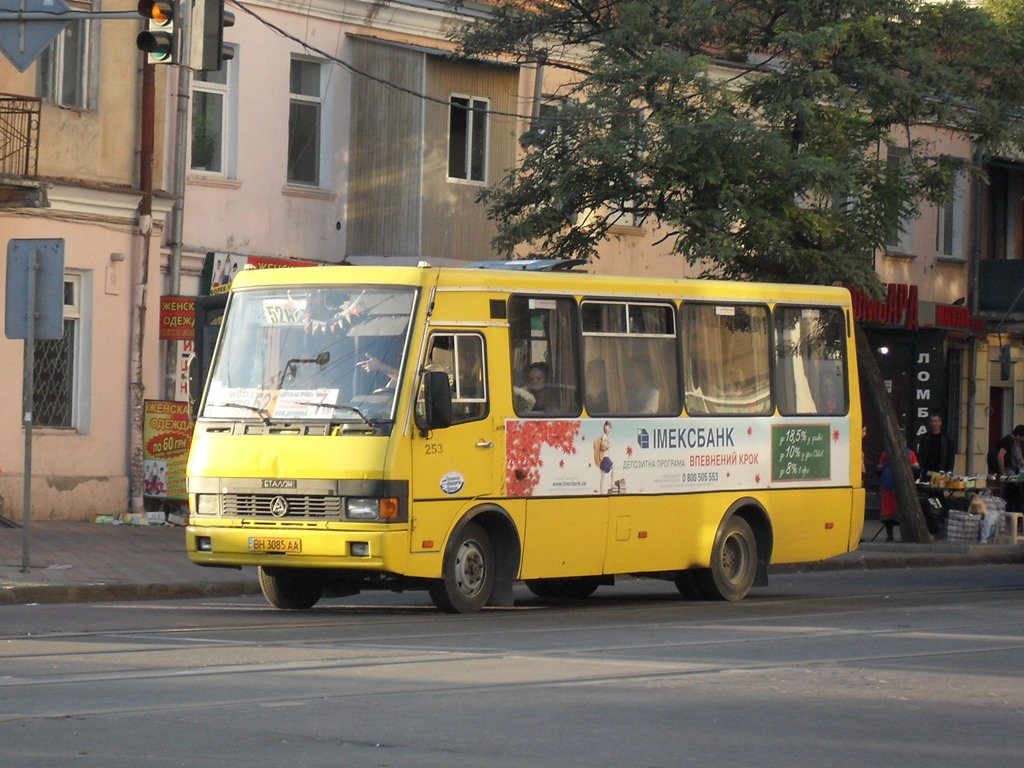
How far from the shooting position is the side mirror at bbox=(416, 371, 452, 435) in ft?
49.5

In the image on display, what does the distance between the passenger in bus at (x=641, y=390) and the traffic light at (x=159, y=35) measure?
4.65 metres

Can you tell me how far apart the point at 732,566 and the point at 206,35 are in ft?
21.3

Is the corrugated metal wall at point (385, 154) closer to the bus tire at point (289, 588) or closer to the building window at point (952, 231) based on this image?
the bus tire at point (289, 588)

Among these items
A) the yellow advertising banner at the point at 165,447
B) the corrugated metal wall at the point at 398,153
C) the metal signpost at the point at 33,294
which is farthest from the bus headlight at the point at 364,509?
the corrugated metal wall at the point at 398,153

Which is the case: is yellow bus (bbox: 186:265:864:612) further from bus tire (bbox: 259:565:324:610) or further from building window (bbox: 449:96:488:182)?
building window (bbox: 449:96:488:182)

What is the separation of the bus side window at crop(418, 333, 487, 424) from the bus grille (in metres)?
1.17

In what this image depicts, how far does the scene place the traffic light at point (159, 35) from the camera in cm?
1717

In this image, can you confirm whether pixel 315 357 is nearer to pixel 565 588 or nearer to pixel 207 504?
pixel 207 504

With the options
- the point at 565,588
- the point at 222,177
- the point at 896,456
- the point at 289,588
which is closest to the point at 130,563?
the point at 289,588

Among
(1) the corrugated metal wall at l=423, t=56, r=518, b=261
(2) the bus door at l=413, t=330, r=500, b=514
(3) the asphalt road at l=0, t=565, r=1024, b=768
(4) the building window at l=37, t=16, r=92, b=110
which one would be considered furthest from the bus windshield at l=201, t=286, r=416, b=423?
(1) the corrugated metal wall at l=423, t=56, r=518, b=261

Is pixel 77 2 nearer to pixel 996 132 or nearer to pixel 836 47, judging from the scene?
pixel 836 47

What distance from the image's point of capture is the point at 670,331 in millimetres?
17578

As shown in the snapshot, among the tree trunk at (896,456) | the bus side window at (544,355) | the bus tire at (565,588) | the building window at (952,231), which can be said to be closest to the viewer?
the bus side window at (544,355)

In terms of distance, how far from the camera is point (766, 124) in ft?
81.1
